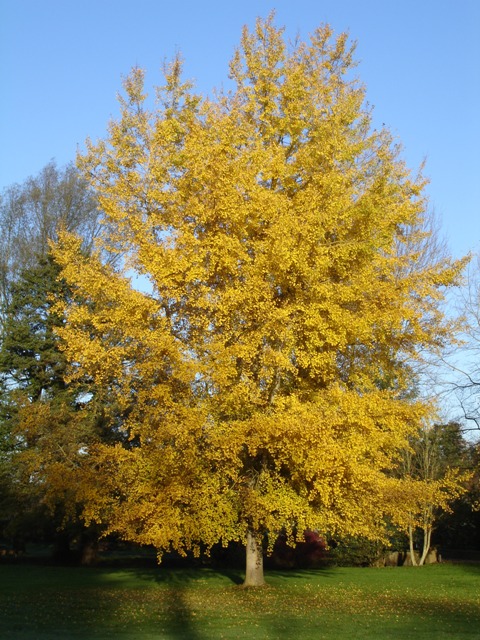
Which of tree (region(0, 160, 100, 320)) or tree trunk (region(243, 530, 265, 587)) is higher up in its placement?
tree (region(0, 160, 100, 320))

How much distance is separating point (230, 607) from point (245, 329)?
4.80 meters

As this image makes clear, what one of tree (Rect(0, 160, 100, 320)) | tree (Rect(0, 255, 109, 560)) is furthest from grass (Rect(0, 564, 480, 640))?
tree (Rect(0, 160, 100, 320))

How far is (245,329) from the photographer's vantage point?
12180 mm

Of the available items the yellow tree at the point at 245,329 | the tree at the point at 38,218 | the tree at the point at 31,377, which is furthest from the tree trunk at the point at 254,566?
the tree at the point at 38,218

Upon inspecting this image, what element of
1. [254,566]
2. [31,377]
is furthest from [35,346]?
[254,566]

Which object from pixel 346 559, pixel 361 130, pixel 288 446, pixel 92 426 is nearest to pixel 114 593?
pixel 288 446

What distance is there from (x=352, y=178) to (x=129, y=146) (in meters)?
4.55

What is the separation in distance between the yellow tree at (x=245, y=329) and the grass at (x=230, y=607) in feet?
4.24

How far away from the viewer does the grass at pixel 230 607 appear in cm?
901

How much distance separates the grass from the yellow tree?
1293 mm

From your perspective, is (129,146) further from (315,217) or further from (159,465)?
(159,465)

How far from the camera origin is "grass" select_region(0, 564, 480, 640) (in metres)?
9.01

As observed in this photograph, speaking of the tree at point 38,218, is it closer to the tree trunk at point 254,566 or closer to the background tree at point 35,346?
the background tree at point 35,346

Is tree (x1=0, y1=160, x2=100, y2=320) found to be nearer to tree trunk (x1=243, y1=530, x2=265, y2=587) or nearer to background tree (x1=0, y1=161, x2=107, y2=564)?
background tree (x1=0, y1=161, x2=107, y2=564)
